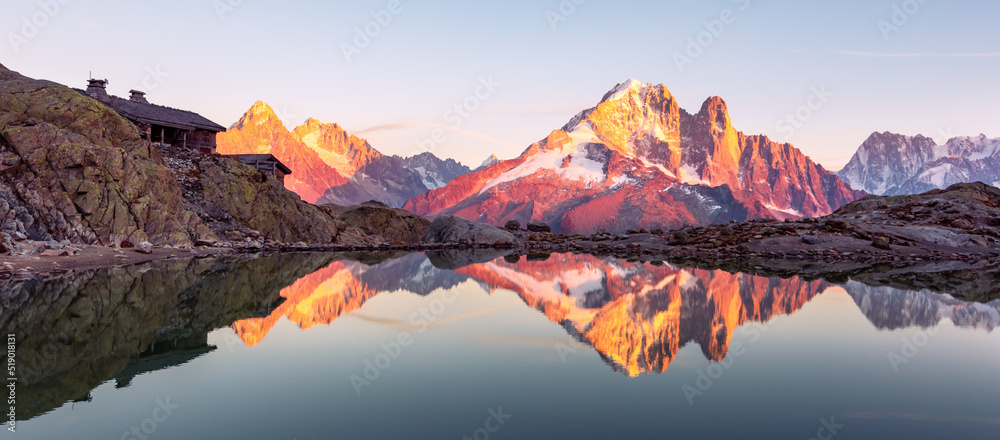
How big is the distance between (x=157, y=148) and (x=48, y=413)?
52555 mm

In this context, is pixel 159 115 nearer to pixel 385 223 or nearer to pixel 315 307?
pixel 385 223

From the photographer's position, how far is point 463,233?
80.4 meters

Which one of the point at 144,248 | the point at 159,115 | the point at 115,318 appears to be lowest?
the point at 115,318

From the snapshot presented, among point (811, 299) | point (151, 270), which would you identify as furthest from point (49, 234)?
point (811, 299)

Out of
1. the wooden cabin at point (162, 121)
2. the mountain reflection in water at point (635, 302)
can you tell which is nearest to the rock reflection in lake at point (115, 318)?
the mountain reflection in water at point (635, 302)

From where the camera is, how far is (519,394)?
46.4 ft

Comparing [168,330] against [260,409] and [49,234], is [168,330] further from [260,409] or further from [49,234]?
[49,234]

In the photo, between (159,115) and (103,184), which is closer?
(103,184)

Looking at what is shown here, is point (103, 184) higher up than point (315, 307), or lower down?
higher up

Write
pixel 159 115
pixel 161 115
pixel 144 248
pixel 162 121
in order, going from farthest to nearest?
pixel 161 115
pixel 159 115
pixel 162 121
pixel 144 248

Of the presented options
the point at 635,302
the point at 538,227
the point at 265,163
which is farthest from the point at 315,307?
the point at 538,227

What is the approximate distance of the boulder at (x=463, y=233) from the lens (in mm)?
79688

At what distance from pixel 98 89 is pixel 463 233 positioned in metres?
40.1

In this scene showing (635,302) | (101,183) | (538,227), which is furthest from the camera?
(538,227)
